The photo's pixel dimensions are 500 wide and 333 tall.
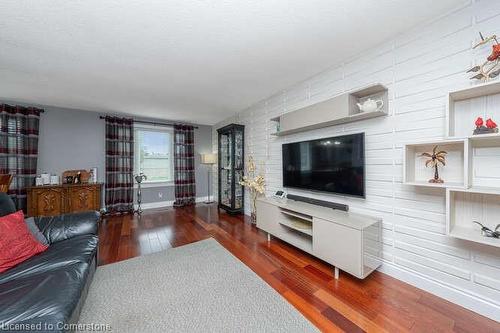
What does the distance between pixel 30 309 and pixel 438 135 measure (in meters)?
2.88

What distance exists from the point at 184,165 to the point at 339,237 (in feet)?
14.0

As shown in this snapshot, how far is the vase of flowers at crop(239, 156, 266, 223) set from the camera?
11.7 ft

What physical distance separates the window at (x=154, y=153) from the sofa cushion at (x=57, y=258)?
10.7 ft

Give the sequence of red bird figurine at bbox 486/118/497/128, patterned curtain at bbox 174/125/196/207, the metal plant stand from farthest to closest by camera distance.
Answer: patterned curtain at bbox 174/125/196/207
the metal plant stand
red bird figurine at bbox 486/118/497/128

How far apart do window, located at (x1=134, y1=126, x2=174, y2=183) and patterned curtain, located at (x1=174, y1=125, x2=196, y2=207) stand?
0.20 metres

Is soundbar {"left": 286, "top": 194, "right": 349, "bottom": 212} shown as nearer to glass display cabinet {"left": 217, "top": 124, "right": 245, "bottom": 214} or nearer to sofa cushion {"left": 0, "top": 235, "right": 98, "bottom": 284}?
glass display cabinet {"left": 217, "top": 124, "right": 245, "bottom": 214}

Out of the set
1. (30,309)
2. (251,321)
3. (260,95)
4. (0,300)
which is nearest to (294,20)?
(260,95)

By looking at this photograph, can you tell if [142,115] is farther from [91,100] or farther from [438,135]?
[438,135]

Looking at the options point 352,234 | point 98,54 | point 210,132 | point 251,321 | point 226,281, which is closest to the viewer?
point 251,321

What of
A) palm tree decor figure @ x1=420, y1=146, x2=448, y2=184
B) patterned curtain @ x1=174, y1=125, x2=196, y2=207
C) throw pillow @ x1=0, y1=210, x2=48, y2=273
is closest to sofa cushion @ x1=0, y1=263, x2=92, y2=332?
throw pillow @ x1=0, y1=210, x2=48, y2=273

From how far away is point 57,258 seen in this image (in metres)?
1.50

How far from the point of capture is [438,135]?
164cm

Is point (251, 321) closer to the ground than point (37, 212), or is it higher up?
closer to the ground

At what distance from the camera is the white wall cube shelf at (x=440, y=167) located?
1.48 m
